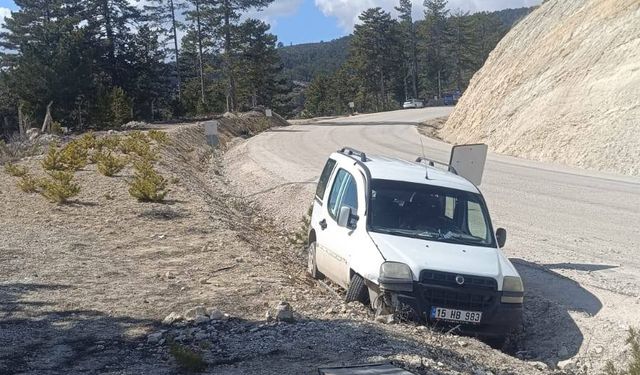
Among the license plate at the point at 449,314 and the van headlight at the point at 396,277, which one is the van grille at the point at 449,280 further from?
the license plate at the point at 449,314

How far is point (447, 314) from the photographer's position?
A: 7.68 meters

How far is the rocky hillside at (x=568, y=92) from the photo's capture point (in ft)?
83.2

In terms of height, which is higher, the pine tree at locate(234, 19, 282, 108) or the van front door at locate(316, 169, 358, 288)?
Answer: the pine tree at locate(234, 19, 282, 108)

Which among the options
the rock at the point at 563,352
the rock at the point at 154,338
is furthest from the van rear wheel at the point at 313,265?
the rock at the point at 154,338

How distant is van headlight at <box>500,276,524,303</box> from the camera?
25.5 ft

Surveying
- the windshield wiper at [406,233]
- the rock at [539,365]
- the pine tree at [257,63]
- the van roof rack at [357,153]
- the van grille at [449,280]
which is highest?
the pine tree at [257,63]

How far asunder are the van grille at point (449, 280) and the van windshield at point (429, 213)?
87 centimetres

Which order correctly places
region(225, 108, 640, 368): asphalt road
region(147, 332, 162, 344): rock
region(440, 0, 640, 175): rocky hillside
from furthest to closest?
1. region(440, 0, 640, 175): rocky hillside
2. region(225, 108, 640, 368): asphalt road
3. region(147, 332, 162, 344): rock

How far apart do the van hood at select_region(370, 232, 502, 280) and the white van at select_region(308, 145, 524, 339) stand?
1cm

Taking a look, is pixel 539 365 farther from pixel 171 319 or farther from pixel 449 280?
pixel 171 319

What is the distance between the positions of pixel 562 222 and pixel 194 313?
936cm

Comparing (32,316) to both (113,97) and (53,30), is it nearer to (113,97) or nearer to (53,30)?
(113,97)

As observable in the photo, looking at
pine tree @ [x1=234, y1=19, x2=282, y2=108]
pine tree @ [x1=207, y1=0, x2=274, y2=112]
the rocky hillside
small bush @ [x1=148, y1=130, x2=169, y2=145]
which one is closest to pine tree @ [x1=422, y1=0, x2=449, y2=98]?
pine tree @ [x1=234, y1=19, x2=282, y2=108]

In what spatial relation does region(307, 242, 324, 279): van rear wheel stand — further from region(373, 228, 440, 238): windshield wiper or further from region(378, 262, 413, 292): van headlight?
region(378, 262, 413, 292): van headlight
